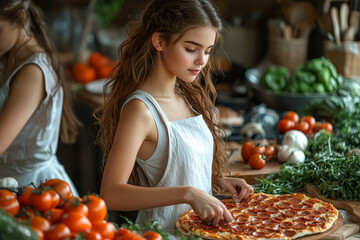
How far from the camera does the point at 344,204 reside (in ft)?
6.35

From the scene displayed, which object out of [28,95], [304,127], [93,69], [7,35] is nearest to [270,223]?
[304,127]

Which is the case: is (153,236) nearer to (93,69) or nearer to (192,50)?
(192,50)

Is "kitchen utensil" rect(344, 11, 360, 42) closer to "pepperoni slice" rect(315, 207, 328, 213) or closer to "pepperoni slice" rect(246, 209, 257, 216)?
"pepperoni slice" rect(315, 207, 328, 213)

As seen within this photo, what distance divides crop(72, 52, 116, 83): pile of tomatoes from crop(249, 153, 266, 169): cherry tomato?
236 cm

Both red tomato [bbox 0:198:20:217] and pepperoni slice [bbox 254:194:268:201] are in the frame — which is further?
pepperoni slice [bbox 254:194:268:201]

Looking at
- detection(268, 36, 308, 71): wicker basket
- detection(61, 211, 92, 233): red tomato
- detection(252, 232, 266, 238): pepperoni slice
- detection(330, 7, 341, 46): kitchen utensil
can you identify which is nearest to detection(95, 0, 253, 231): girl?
detection(252, 232, 266, 238): pepperoni slice

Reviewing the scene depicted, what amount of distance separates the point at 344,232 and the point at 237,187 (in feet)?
1.59

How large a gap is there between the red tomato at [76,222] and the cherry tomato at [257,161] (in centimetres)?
126

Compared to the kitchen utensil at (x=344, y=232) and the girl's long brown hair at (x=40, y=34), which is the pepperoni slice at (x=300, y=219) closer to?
the kitchen utensil at (x=344, y=232)

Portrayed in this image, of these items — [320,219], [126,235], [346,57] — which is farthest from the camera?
[346,57]

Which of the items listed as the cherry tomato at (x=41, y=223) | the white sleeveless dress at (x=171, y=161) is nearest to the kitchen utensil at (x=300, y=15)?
the white sleeveless dress at (x=171, y=161)

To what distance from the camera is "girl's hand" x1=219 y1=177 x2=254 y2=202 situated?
1948 mm

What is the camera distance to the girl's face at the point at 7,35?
2338 mm

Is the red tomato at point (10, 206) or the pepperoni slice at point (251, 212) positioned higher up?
the red tomato at point (10, 206)
